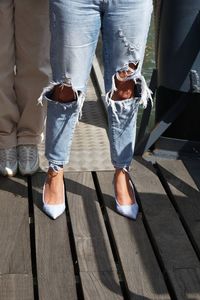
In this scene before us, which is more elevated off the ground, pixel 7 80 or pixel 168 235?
pixel 7 80

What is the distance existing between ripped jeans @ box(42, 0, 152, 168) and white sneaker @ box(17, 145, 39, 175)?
414 mm

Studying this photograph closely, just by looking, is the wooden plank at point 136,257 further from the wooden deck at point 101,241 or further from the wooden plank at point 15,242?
the wooden plank at point 15,242


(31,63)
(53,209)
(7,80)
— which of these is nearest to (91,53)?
(31,63)

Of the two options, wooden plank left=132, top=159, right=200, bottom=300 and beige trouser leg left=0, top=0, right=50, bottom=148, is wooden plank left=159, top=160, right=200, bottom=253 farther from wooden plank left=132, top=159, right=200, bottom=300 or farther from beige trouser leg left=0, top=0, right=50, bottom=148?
beige trouser leg left=0, top=0, right=50, bottom=148

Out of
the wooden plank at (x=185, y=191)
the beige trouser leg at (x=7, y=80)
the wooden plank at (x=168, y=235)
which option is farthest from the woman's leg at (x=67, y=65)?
the wooden plank at (x=185, y=191)

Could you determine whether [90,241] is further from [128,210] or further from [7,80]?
[7,80]

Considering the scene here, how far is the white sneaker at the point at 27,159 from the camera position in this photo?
3.04 meters

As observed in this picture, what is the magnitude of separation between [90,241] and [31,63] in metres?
0.85

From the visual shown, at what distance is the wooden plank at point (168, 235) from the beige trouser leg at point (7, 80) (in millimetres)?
656

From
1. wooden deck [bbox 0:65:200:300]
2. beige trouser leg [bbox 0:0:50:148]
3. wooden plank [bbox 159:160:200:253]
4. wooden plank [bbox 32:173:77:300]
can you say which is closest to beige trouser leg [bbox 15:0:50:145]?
beige trouser leg [bbox 0:0:50:148]

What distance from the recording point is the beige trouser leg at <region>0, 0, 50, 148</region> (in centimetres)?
267

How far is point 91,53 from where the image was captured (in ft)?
7.96

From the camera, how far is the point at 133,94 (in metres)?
2.57

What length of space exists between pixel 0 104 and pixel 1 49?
28cm
